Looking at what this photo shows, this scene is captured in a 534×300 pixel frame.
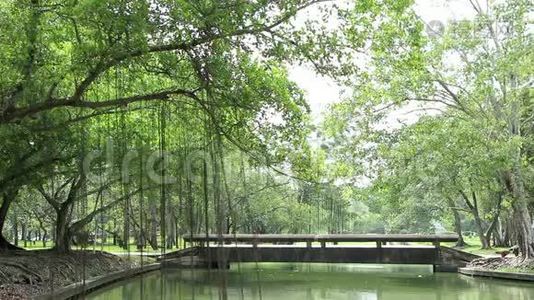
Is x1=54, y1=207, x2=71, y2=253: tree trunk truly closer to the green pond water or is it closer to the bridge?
the green pond water

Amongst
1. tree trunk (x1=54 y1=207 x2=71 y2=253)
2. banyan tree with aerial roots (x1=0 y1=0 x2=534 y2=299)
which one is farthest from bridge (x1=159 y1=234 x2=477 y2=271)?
tree trunk (x1=54 y1=207 x2=71 y2=253)

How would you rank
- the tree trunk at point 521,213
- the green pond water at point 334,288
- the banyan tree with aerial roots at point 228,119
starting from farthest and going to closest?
the tree trunk at point 521,213 < the green pond water at point 334,288 < the banyan tree with aerial roots at point 228,119

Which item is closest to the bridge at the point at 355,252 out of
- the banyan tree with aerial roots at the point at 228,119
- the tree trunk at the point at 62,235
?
the banyan tree with aerial roots at the point at 228,119

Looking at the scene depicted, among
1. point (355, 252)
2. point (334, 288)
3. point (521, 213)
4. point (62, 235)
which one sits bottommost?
point (334, 288)

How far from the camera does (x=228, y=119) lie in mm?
8164

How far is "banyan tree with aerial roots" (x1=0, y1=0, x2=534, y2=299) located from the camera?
682cm

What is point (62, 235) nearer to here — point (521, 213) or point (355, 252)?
point (355, 252)

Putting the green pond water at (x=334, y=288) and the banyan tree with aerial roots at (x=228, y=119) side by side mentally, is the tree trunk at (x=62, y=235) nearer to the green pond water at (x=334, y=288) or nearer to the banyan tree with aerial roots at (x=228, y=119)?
the banyan tree with aerial roots at (x=228, y=119)

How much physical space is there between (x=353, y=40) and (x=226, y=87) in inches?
68.9

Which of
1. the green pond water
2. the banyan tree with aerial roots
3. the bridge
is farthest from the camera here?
the bridge

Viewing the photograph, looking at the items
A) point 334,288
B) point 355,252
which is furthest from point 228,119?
point 355,252

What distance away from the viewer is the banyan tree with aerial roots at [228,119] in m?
6.82

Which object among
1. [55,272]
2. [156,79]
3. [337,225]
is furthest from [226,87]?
[337,225]

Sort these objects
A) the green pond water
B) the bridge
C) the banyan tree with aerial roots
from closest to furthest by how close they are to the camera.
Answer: the banyan tree with aerial roots, the green pond water, the bridge
